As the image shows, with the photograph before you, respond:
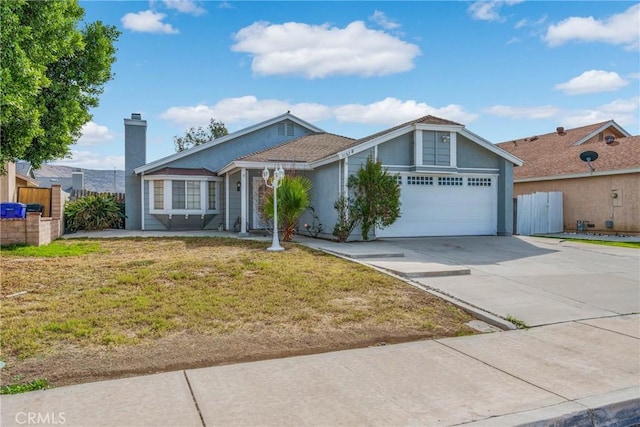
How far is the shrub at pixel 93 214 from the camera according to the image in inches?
702

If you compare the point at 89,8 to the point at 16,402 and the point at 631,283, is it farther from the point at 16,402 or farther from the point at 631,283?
the point at 631,283

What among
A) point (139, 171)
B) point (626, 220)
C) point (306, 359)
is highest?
point (139, 171)

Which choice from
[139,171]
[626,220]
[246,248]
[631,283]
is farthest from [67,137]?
[626,220]

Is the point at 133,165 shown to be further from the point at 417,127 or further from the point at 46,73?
the point at 417,127

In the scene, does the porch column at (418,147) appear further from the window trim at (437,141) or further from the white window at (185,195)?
the white window at (185,195)

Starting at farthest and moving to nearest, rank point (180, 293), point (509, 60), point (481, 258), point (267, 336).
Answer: point (509, 60), point (481, 258), point (180, 293), point (267, 336)

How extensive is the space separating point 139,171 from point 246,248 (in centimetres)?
916

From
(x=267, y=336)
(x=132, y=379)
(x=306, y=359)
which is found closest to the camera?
(x=132, y=379)

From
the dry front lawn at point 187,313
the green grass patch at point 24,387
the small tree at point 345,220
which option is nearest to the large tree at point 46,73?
the dry front lawn at point 187,313

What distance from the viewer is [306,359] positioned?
4508 mm

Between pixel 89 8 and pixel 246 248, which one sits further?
pixel 89 8

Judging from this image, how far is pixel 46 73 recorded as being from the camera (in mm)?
11984

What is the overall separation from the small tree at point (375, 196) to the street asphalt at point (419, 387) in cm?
719

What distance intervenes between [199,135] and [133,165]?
21.5 meters
